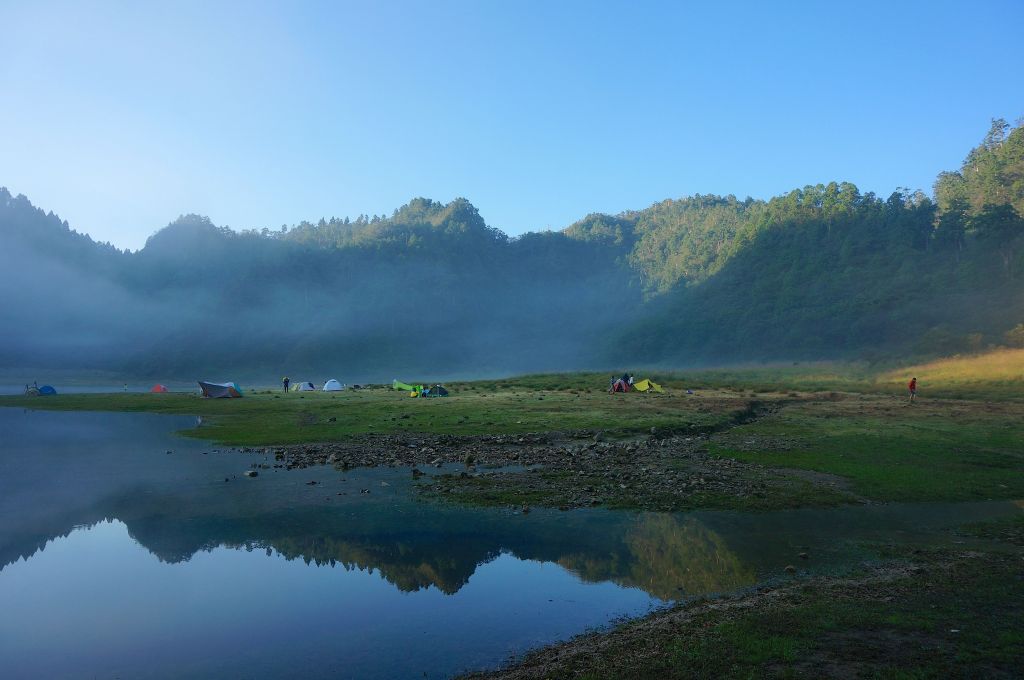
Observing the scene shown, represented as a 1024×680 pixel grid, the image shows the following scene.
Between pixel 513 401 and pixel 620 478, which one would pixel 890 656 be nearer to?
pixel 620 478

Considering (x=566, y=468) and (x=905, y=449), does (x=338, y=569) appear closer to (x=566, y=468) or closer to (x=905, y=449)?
(x=566, y=468)

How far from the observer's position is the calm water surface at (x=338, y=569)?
11.9m

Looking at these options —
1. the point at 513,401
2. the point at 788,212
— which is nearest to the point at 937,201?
the point at 788,212

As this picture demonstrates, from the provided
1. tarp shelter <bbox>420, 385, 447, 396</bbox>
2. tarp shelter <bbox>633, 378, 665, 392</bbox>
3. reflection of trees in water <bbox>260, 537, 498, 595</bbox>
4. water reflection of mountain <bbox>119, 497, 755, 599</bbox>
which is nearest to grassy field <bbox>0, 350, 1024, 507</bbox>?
water reflection of mountain <bbox>119, 497, 755, 599</bbox>

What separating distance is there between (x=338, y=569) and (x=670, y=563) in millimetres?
8987

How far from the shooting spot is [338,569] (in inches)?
657

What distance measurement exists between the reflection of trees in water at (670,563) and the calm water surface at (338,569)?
2.9 inches

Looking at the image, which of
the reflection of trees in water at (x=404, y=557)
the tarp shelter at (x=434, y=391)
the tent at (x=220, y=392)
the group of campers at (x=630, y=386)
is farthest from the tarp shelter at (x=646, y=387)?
the reflection of trees in water at (x=404, y=557)

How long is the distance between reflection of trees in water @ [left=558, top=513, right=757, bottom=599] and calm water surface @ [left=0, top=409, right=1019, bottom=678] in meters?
0.07

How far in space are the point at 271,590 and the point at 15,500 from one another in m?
17.0

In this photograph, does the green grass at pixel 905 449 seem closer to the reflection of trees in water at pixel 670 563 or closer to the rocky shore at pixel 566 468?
the rocky shore at pixel 566 468

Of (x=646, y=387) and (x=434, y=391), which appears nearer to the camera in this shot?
(x=434, y=391)

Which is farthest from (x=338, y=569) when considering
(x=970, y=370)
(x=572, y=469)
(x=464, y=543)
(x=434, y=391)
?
(x=970, y=370)

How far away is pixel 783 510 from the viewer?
2141cm
